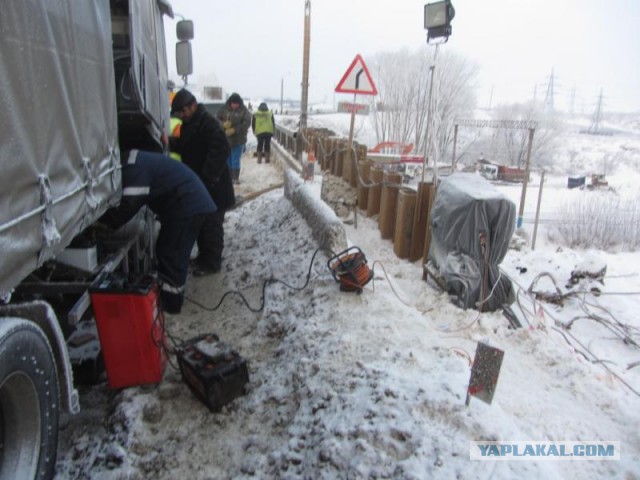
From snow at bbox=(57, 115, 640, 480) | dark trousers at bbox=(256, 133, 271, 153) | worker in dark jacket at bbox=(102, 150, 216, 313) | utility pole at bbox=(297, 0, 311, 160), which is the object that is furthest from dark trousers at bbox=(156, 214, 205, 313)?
dark trousers at bbox=(256, 133, 271, 153)

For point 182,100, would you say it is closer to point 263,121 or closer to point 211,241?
point 211,241

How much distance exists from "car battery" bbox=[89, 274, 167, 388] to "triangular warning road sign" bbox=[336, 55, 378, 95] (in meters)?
4.96

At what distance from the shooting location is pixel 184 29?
21.9 feet

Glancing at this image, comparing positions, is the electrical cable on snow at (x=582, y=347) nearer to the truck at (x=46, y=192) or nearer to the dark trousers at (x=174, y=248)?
the dark trousers at (x=174, y=248)

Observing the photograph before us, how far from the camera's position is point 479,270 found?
5.62m

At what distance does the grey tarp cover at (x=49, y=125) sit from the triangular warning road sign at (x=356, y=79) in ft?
15.5

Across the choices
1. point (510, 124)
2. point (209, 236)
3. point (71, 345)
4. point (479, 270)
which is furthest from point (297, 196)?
point (510, 124)

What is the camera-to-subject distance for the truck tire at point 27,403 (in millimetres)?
1849

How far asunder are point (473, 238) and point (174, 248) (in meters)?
3.43

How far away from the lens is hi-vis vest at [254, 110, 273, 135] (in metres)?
13.2

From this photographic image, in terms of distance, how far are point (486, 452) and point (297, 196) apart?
4.97 m

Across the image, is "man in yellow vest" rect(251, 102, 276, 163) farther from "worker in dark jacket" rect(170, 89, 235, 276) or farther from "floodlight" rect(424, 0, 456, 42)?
"floodlight" rect(424, 0, 456, 42)

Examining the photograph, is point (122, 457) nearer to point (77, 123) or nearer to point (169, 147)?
point (77, 123)

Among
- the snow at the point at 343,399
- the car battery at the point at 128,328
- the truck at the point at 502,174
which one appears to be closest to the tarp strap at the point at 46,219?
the car battery at the point at 128,328
